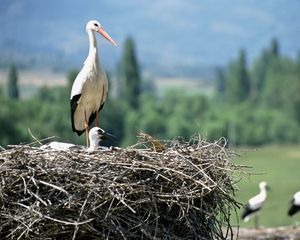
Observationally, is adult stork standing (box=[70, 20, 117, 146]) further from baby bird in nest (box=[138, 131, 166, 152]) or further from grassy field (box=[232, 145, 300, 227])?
grassy field (box=[232, 145, 300, 227])

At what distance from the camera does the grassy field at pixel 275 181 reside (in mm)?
28369

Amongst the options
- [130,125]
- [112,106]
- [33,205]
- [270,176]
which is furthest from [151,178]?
[112,106]

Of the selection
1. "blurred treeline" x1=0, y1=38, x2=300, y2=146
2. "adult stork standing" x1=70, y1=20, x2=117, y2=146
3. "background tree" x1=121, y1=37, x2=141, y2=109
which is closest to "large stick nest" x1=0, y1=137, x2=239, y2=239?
"adult stork standing" x1=70, y1=20, x2=117, y2=146

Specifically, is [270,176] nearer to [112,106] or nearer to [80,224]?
[112,106]

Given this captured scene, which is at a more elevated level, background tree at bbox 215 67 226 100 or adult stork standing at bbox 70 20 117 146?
adult stork standing at bbox 70 20 117 146

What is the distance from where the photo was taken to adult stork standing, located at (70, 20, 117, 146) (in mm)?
11406

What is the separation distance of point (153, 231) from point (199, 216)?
25.9 inches

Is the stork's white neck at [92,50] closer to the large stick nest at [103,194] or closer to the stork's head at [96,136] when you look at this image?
the stork's head at [96,136]

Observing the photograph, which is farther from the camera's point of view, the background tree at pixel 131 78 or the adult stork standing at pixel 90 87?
the background tree at pixel 131 78

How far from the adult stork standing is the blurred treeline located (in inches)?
1356

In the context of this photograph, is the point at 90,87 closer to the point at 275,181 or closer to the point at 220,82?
the point at 275,181

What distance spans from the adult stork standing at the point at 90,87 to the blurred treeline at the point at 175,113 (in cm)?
3445

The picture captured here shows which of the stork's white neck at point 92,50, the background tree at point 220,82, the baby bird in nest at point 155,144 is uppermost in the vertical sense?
the stork's white neck at point 92,50

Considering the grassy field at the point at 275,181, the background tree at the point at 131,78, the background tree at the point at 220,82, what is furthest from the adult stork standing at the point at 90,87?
the background tree at the point at 220,82
